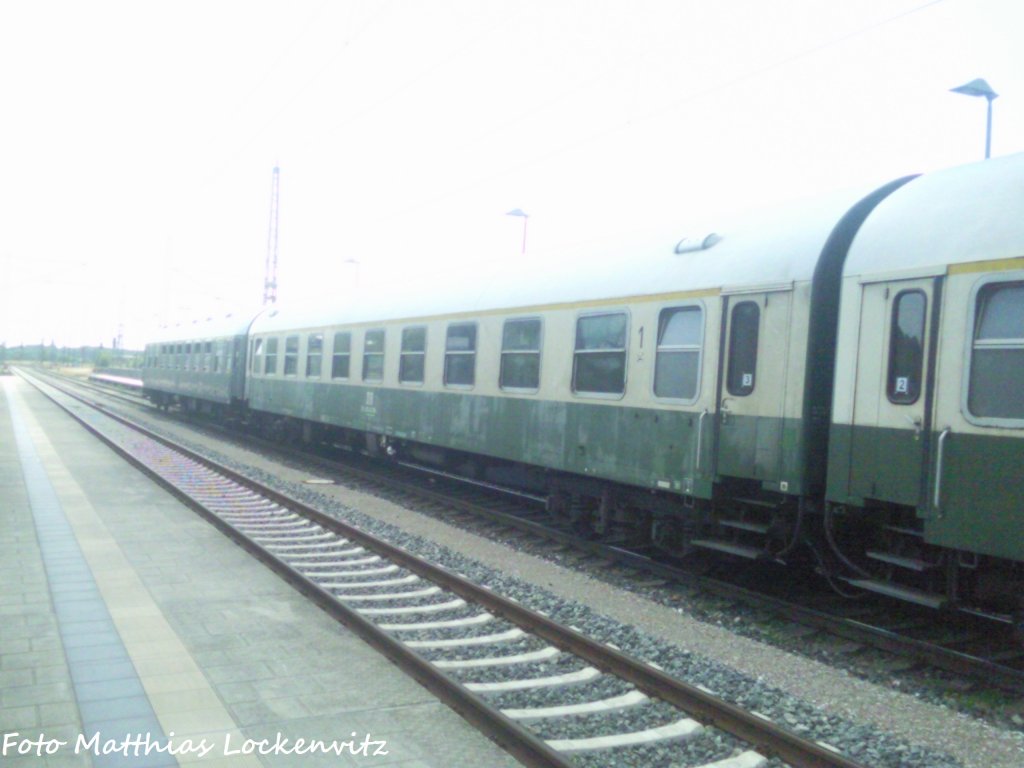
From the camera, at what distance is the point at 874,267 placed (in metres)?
6.98

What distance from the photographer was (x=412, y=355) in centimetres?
1460

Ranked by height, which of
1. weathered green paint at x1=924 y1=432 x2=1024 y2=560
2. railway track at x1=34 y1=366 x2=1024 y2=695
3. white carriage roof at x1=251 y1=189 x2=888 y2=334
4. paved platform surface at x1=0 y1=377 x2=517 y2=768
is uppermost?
white carriage roof at x1=251 y1=189 x2=888 y2=334

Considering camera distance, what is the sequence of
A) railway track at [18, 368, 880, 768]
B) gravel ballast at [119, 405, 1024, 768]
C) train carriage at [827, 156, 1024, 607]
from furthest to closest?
train carriage at [827, 156, 1024, 607] → gravel ballast at [119, 405, 1024, 768] → railway track at [18, 368, 880, 768]

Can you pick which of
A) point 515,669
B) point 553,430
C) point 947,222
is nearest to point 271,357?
point 553,430

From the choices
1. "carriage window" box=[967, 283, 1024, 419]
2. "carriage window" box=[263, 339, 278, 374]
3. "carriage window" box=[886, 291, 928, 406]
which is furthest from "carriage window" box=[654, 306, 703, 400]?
"carriage window" box=[263, 339, 278, 374]

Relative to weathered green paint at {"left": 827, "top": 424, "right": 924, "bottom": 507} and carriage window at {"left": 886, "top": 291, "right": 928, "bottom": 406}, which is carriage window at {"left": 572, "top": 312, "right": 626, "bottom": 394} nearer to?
weathered green paint at {"left": 827, "top": 424, "right": 924, "bottom": 507}

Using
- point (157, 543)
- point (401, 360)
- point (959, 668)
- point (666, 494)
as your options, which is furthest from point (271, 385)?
point (959, 668)

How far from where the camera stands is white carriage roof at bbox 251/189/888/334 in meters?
7.82

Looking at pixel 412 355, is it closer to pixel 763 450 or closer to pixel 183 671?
pixel 763 450

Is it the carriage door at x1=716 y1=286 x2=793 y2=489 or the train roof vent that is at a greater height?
the train roof vent

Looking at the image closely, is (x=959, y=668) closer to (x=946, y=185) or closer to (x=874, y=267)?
(x=874, y=267)

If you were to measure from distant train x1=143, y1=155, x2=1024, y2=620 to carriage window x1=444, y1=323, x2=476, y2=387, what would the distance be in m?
0.04

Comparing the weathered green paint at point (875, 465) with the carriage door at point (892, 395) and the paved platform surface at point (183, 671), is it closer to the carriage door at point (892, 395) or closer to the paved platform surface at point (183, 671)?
the carriage door at point (892, 395)

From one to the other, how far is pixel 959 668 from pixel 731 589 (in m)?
2.28
